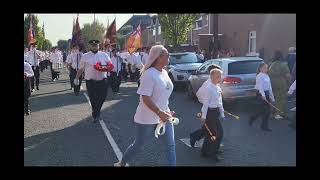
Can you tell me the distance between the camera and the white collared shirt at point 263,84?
32.6 ft

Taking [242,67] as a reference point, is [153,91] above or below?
below

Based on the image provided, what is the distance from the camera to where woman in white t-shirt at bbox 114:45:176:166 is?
5559mm

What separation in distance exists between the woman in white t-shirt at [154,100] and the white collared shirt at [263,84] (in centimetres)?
454

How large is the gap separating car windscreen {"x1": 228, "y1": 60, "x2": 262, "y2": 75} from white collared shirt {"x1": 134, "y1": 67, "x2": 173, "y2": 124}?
6.77 m

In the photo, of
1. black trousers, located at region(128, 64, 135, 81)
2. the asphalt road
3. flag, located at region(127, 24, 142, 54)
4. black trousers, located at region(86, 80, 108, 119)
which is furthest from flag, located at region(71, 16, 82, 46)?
black trousers, located at region(86, 80, 108, 119)

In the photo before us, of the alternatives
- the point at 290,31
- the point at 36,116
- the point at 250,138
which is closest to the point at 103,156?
the point at 250,138

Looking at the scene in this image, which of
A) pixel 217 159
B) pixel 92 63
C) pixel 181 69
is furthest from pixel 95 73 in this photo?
pixel 181 69

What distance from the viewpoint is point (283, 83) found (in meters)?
10.9

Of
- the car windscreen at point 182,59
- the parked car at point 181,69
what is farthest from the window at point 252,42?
the parked car at point 181,69

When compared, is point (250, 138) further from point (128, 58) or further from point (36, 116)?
point (128, 58)

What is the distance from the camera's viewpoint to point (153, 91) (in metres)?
5.62

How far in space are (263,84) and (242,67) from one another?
7.87 ft

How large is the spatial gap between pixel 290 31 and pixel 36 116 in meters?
17.7

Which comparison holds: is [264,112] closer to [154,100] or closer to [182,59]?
[154,100]
